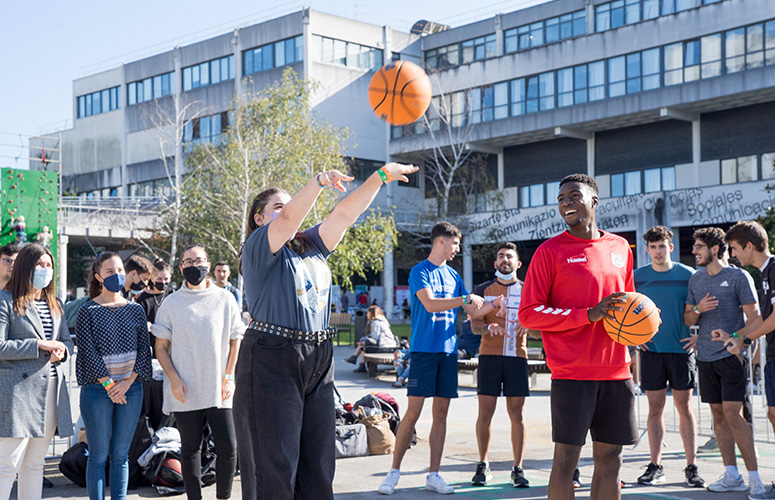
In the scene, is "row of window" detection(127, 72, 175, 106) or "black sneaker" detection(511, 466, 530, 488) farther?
"row of window" detection(127, 72, 175, 106)

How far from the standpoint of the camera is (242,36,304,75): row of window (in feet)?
153

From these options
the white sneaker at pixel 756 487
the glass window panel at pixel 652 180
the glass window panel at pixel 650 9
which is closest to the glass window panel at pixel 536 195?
the glass window panel at pixel 652 180

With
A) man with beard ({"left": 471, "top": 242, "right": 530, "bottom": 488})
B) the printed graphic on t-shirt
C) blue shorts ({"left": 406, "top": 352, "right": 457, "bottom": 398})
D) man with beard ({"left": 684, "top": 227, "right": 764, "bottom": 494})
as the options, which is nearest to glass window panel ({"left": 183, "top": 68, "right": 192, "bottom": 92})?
man with beard ({"left": 471, "top": 242, "right": 530, "bottom": 488})

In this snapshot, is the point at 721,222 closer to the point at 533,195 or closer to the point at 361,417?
the point at 533,195

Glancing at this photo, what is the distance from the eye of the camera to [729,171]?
37250 mm

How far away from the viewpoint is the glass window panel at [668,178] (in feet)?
128

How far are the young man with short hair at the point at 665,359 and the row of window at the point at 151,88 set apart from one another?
158 ft

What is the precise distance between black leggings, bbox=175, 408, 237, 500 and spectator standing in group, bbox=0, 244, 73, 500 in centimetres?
85

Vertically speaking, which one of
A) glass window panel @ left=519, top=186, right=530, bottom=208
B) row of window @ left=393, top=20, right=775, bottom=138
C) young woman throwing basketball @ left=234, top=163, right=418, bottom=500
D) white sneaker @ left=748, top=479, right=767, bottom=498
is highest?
row of window @ left=393, top=20, right=775, bottom=138

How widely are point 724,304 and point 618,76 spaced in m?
34.2

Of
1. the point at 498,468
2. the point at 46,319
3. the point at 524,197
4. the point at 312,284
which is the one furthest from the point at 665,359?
the point at 524,197

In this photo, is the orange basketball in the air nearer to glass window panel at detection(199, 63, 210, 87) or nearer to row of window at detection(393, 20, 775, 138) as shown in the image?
row of window at detection(393, 20, 775, 138)

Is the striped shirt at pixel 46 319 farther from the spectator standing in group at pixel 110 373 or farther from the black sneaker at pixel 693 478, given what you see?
the black sneaker at pixel 693 478

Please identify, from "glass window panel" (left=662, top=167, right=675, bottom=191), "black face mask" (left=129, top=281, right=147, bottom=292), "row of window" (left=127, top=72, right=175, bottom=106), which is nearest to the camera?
"black face mask" (left=129, top=281, right=147, bottom=292)
